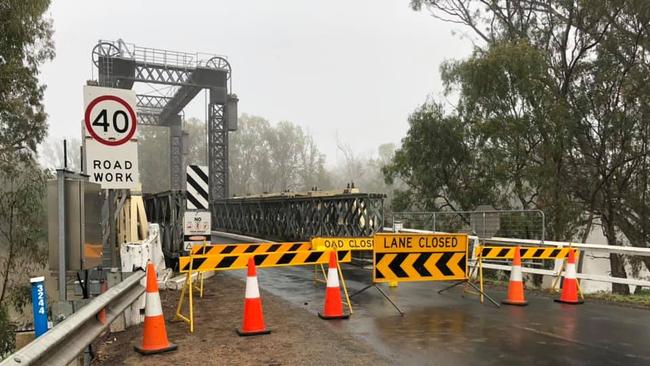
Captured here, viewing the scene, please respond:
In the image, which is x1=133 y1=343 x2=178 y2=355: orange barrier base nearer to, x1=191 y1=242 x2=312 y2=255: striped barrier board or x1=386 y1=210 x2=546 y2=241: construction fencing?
x1=191 y1=242 x2=312 y2=255: striped barrier board

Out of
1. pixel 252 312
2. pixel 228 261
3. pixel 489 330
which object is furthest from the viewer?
pixel 228 261

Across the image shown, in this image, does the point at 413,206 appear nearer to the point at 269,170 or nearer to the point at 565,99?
the point at 565,99

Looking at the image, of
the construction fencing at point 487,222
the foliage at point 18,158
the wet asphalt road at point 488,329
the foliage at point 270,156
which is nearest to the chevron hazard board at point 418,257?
the wet asphalt road at point 488,329

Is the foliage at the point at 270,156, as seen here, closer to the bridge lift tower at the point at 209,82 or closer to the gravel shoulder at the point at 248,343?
the bridge lift tower at the point at 209,82

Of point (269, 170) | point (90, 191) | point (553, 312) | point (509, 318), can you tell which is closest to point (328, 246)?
point (509, 318)

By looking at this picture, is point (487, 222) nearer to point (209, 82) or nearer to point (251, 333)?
point (251, 333)

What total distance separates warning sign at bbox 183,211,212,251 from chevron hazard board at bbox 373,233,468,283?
3.94 meters

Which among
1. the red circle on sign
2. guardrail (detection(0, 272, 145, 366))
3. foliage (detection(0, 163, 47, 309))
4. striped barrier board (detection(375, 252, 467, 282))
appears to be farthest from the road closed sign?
foliage (detection(0, 163, 47, 309))

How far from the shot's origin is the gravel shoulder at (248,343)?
5.70m

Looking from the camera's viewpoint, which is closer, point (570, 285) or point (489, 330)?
point (489, 330)

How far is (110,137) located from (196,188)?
17.1 feet

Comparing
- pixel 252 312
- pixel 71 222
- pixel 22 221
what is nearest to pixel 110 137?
pixel 71 222

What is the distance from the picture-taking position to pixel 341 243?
30.8 ft

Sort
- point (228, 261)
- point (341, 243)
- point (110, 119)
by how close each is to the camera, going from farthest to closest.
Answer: point (341, 243), point (228, 261), point (110, 119)
